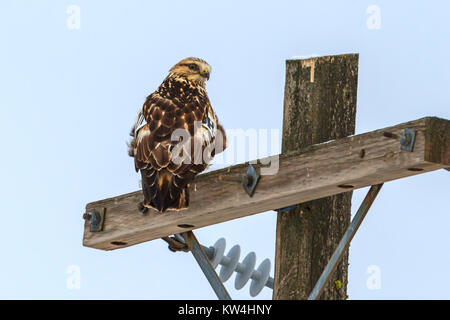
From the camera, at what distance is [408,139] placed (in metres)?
4.82

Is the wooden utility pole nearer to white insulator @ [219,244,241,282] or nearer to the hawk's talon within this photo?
white insulator @ [219,244,241,282]

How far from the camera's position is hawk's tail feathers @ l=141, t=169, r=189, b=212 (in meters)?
5.80

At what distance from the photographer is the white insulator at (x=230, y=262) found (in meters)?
6.40

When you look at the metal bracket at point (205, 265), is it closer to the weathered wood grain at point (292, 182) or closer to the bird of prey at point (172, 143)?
the weathered wood grain at point (292, 182)

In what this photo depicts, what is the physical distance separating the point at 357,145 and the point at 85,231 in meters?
2.17

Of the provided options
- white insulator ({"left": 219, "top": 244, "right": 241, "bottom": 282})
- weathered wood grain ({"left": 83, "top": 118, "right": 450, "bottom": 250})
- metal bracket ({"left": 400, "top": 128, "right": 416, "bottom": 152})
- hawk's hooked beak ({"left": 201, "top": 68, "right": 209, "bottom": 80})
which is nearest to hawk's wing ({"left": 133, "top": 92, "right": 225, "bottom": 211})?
weathered wood grain ({"left": 83, "top": 118, "right": 450, "bottom": 250})

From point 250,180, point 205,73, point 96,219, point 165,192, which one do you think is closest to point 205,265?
point 165,192

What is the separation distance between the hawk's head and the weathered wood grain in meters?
2.00

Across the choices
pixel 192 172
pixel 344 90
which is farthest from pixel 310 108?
pixel 192 172

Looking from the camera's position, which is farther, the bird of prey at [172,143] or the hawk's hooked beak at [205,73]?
the hawk's hooked beak at [205,73]

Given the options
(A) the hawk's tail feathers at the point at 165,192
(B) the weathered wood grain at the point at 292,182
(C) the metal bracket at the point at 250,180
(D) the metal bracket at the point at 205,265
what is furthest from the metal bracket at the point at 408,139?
(A) the hawk's tail feathers at the point at 165,192

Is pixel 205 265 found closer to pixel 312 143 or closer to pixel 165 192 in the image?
pixel 165 192

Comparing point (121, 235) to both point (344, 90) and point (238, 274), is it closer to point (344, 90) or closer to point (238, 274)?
point (238, 274)

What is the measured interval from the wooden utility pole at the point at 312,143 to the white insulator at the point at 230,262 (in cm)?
66
